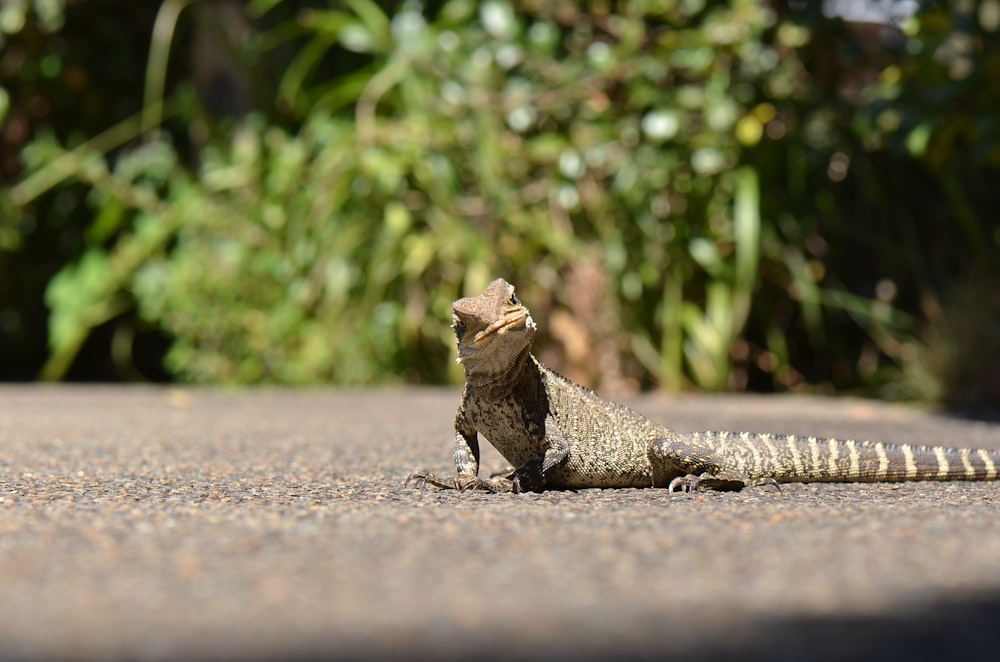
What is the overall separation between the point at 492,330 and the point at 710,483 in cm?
83

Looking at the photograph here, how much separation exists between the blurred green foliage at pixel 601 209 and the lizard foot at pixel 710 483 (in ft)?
14.8

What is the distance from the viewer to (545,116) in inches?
352

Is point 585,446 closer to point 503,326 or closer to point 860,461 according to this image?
point 503,326

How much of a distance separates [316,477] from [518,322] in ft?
2.85

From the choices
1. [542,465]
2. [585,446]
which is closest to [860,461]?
[585,446]

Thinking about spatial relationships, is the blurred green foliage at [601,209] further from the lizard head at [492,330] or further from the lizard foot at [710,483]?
the lizard head at [492,330]

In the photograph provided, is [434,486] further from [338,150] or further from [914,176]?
[914,176]

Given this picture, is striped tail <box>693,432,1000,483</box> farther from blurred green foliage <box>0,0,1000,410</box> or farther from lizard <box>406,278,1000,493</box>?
blurred green foliage <box>0,0,1000,410</box>

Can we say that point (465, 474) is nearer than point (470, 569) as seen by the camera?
No

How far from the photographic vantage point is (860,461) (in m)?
3.82

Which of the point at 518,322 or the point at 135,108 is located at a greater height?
the point at 135,108

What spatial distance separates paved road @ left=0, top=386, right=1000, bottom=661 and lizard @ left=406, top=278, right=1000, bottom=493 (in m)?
0.12

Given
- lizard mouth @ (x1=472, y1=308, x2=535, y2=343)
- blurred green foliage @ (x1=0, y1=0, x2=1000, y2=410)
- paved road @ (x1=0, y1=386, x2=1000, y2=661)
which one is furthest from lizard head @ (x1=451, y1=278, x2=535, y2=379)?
blurred green foliage @ (x1=0, y1=0, x2=1000, y2=410)

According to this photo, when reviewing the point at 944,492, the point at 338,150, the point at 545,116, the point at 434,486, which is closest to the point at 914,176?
the point at 545,116
